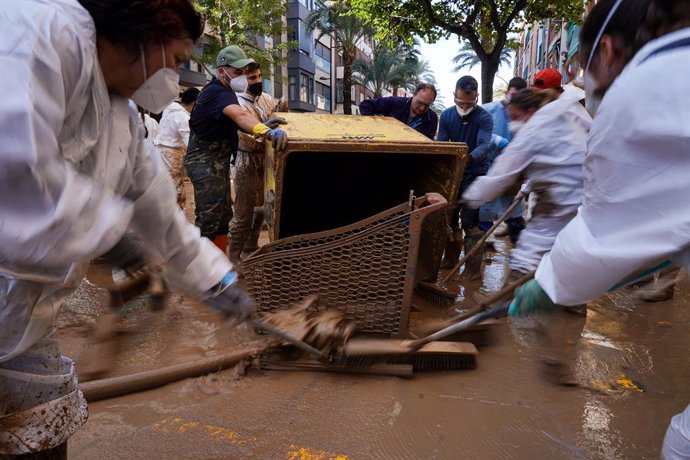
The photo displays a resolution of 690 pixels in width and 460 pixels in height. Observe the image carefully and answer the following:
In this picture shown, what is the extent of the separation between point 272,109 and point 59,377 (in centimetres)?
446

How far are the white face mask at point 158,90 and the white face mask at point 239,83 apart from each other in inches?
116

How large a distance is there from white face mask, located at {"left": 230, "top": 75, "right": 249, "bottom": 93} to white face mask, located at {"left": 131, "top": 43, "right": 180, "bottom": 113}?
295cm

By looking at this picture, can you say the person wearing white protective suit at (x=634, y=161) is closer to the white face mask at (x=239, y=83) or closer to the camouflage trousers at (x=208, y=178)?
the camouflage trousers at (x=208, y=178)

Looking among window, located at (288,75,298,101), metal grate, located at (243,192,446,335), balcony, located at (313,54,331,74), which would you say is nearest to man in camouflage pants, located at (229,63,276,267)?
metal grate, located at (243,192,446,335)

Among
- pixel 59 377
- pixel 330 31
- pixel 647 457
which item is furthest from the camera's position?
pixel 330 31

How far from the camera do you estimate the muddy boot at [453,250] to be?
15.1 feet

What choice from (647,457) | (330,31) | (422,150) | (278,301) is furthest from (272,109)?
(330,31)

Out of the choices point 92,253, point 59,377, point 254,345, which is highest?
point 92,253

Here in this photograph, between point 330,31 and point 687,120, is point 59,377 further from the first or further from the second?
point 330,31

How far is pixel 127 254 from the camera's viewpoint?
1294mm

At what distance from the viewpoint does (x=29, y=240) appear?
861mm

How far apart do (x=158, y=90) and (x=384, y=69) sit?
1176 inches

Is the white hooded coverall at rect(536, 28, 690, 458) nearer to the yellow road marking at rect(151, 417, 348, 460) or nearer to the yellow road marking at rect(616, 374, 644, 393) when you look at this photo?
the yellow road marking at rect(151, 417, 348, 460)

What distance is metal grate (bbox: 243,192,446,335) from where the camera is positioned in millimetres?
2592
